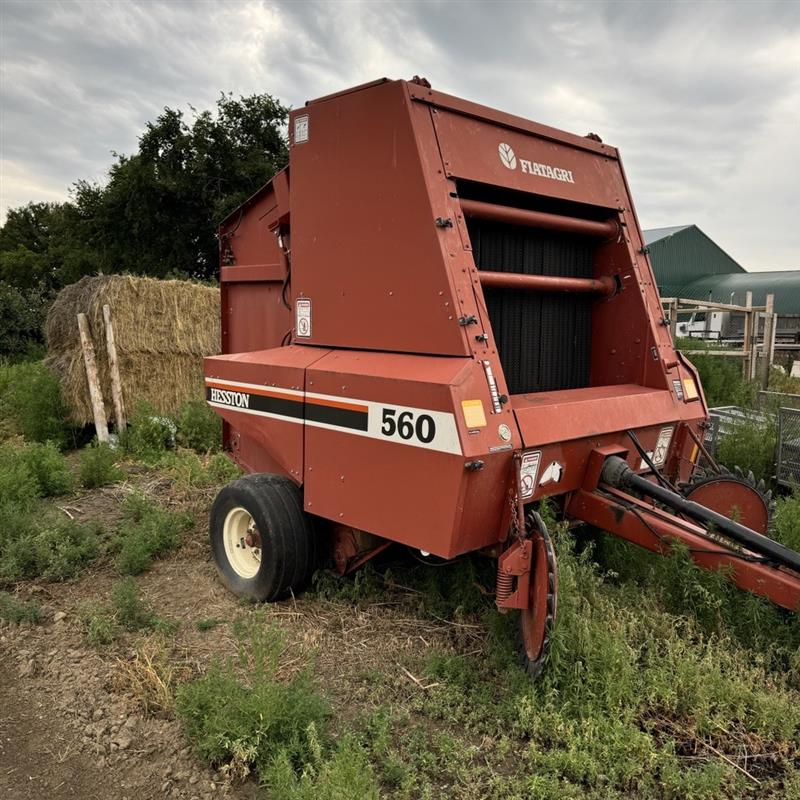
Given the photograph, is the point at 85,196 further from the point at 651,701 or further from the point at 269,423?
the point at 651,701

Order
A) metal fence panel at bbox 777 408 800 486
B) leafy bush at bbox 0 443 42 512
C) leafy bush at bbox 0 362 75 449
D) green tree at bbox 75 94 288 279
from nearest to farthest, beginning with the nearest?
1. leafy bush at bbox 0 443 42 512
2. metal fence panel at bbox 777 408 800 486
3. leafy bush at bbox 0 362 75 449
4. green tree at bbox 75 94 288 279

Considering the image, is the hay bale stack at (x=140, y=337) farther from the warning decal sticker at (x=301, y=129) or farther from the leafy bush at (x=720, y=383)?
the leafy bush at (x=720, y=383)

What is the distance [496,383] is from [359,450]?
0.82 meters

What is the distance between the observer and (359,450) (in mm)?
3568

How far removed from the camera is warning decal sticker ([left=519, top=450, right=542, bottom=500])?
3.32 metres

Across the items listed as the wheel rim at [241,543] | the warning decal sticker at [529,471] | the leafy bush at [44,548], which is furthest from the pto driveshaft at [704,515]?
the leafy bush at [44,548]

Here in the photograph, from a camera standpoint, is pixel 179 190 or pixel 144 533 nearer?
pixel 144 533

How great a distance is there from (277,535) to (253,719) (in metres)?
1.32

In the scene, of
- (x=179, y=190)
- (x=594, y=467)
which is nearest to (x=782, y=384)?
(x=594, y=467)

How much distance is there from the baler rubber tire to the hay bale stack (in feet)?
18.4

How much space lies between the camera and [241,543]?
4.52 metres

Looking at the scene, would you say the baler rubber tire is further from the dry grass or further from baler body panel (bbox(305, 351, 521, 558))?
the dry grass

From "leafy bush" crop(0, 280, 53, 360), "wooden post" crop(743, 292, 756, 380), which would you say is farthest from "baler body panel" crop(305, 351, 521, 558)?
"leafy bush" crop(0, 280, 53, 360)

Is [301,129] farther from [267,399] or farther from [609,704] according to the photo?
[609,704]
